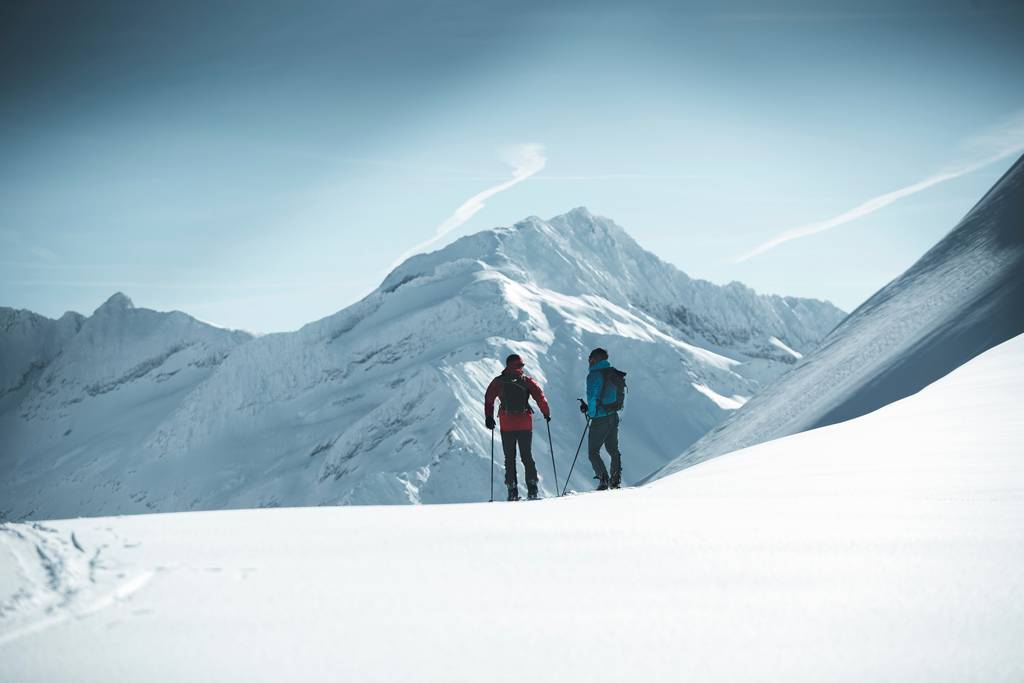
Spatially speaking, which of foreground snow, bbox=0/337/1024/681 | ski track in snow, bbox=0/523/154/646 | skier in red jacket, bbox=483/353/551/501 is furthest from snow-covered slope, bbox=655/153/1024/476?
ski track in snow, bbox=0/523/154/646

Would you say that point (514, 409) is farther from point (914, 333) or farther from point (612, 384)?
point (914, 333)

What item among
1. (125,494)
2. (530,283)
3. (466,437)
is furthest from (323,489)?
(530,283)

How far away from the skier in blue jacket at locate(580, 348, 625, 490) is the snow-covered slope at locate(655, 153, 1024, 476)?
14.3m

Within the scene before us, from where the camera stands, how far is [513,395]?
12031 mm

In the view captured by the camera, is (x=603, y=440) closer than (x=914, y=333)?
Yes

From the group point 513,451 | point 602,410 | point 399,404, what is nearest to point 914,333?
point 602,410

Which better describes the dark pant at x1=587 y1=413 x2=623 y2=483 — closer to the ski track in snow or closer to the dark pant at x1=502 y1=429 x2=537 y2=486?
the dark pant at x1=502 y1=429 x2=537 y2=486

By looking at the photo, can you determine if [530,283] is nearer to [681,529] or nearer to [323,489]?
[323,489]

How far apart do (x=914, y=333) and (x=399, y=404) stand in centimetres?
11995

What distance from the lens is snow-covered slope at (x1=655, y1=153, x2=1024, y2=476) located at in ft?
78.6

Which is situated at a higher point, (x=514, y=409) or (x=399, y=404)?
(x=399, y=404)

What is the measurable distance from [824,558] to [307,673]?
7.45 ft

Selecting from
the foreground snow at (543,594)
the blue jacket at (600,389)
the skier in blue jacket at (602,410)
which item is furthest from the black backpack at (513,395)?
the foreground snow at (543,594)

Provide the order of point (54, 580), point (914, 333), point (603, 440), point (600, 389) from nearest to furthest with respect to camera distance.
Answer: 1. point (54, 580)
2. point (600, 389)
3. point (603, 440)
4. point (914, 333)
